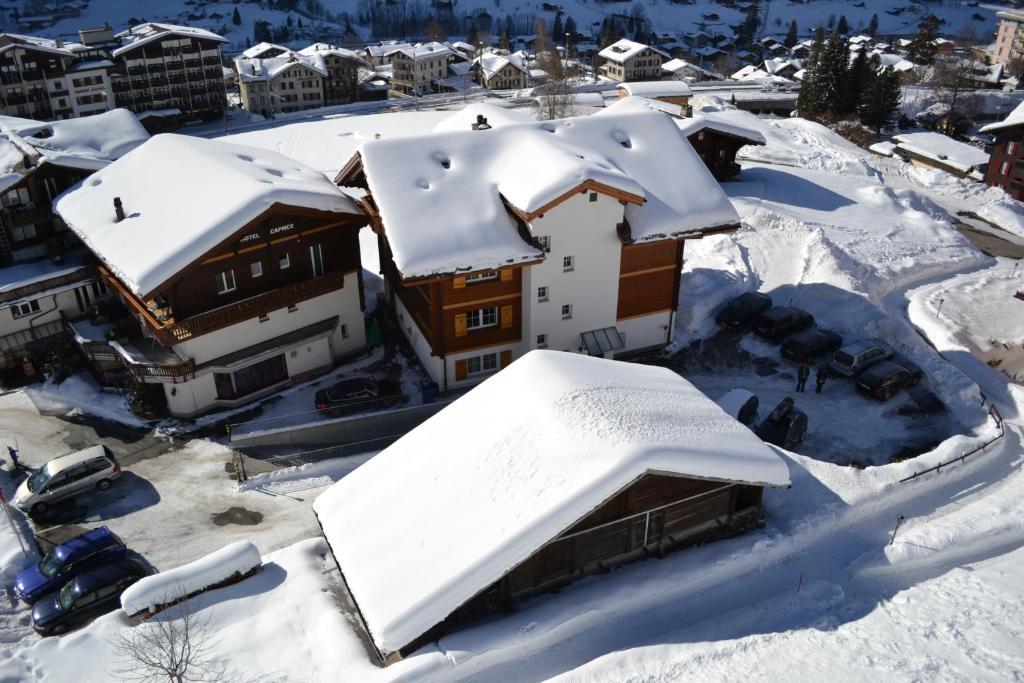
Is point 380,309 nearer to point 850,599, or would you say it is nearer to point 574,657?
point 574,657

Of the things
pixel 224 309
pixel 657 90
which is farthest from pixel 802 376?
pixel 657 90

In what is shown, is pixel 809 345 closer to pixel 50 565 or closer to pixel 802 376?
pixel 802 376

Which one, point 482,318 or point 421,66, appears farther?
point 421,66

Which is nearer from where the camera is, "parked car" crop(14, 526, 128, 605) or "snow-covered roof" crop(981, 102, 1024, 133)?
"parked car" crop(14, 526, 128, 605)

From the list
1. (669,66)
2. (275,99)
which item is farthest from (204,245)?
(669,66)

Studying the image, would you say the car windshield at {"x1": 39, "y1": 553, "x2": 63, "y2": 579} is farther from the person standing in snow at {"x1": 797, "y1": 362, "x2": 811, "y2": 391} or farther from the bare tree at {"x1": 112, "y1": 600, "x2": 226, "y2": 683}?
the person standing in snow at {"x1": 797, "y1": 362, "x2": 811, "y2": 391}

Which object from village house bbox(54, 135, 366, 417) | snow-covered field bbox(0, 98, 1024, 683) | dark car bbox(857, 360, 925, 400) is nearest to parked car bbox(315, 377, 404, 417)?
village house bbox(54, 135, 366, 417)
